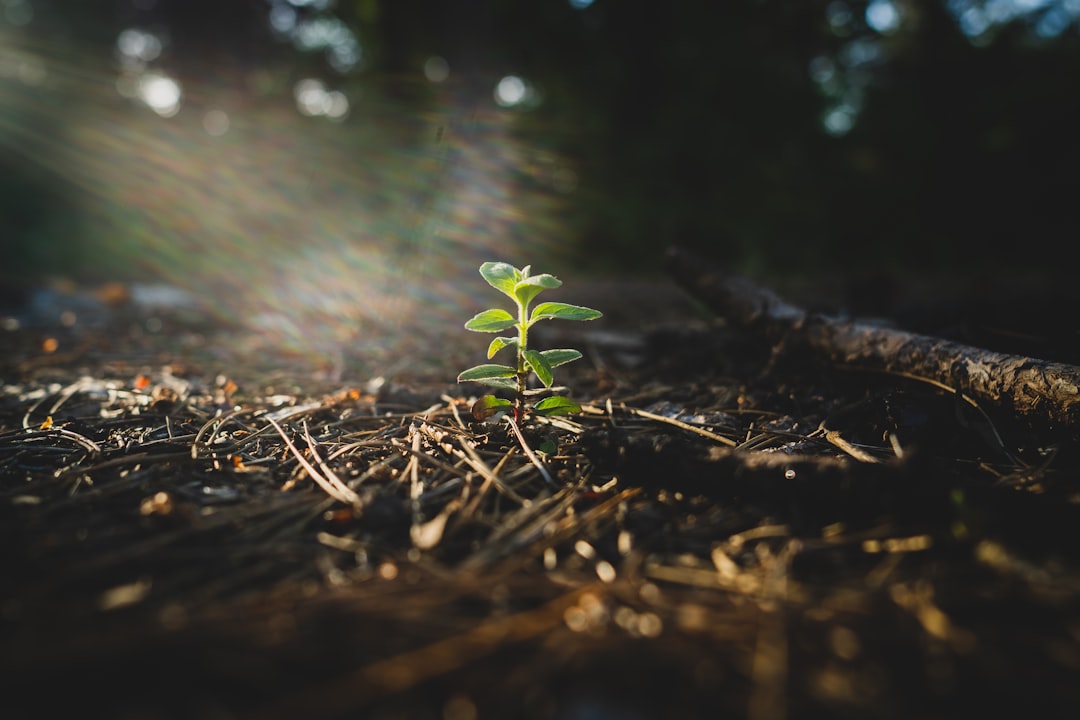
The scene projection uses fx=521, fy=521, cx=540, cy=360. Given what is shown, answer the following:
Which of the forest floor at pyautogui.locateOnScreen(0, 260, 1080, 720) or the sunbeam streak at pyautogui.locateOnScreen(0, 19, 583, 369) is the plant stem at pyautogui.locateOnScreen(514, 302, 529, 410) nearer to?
the forest floor at pyautogui.locateOnScreen(0, 260, 1080, 720)

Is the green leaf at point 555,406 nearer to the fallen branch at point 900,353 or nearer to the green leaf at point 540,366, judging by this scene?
A: the green leaf at point 540,366

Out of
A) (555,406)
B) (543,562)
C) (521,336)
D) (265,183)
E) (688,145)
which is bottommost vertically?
(543,562)

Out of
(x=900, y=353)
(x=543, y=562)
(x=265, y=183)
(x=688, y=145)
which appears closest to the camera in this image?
(x=543, y=562)

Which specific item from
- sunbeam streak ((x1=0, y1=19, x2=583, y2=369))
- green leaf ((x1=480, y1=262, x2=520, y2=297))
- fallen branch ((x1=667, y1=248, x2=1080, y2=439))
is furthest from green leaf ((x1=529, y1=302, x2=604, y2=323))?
sunbeam streak ((x1=0, y1=19, x2=583, y2=369))

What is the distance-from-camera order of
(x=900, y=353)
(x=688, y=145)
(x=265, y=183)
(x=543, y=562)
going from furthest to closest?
(x=265, y=183)
(x=688, y=145)
(x=900, y=353)
(x=543, y=562)

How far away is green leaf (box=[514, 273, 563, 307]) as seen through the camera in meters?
1.49

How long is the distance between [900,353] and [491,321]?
1469 mm

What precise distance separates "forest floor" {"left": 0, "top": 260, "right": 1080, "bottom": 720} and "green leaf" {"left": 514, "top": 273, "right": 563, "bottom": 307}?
0.44m

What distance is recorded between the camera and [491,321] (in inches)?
62.4

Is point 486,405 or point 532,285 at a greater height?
point 532,285

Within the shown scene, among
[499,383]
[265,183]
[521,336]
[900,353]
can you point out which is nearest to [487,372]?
[499,383]

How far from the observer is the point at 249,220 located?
8.68 metres

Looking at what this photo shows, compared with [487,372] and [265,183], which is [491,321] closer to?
[487,372]

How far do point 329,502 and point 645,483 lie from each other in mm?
Answer: 809
